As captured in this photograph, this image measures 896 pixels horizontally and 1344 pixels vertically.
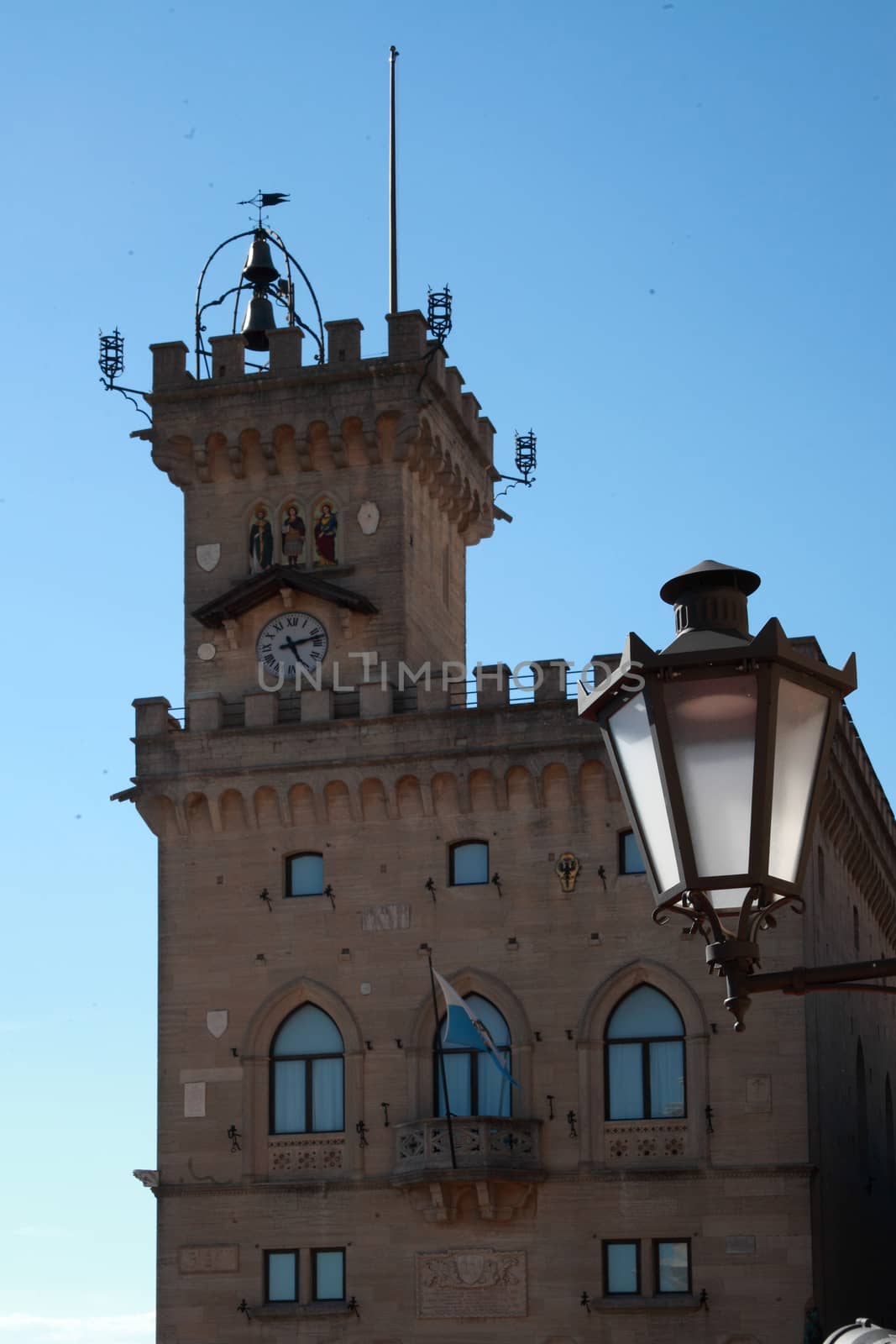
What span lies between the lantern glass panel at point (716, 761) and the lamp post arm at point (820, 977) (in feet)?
1.32

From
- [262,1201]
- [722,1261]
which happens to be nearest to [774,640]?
[722,1261]

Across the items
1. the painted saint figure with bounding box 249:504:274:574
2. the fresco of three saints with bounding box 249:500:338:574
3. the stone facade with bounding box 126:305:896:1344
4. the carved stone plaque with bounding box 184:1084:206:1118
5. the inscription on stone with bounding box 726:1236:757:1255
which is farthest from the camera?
the painted saint figure with bounding box 249:504:274:574

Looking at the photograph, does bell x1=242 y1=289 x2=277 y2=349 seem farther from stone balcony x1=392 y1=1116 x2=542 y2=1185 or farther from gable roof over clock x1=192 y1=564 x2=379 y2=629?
stone balcony x1=392 y1=1116 x2=542 y2=1185

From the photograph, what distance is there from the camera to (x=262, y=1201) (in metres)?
40.1

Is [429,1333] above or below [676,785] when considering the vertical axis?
below

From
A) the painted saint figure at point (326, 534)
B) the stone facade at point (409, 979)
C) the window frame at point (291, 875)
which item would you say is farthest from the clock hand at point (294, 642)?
the window frame at point (291, 875)

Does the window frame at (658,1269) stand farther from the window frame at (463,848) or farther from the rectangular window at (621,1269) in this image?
the window frame at (463,848)

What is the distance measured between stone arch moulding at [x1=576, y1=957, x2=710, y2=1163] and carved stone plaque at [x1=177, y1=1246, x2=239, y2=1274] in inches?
268

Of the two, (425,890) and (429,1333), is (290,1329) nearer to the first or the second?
(429,1333)

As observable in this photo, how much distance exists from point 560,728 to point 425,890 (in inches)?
155

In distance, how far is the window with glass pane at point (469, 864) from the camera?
40.8 m

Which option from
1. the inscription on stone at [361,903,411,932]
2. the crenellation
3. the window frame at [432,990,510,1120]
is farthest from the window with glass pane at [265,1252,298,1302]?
the crenellation

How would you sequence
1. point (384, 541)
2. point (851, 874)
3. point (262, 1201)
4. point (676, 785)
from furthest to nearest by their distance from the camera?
point (851, 874) → point (384, 541) → point (262, 1201) → point (676, 785)

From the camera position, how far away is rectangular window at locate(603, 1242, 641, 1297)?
37.9 metres
